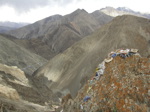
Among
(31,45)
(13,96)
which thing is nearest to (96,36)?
(13,96)

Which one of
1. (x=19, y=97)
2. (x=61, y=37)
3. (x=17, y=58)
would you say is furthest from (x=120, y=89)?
(x=61, y=37)

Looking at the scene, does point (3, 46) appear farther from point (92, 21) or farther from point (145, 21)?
point (92, 21)

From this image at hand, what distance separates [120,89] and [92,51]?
45502mm

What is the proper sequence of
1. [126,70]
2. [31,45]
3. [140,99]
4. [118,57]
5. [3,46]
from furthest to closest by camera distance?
[31,45] → [3,46] → [118,57] → [126,70] → [140,99]

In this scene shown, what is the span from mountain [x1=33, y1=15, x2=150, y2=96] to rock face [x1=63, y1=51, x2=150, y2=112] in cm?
3131

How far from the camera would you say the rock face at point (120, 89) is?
30.1 feet

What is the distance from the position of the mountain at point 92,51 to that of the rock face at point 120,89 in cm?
3131

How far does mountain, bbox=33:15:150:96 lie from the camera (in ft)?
153

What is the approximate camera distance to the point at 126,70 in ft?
35.6

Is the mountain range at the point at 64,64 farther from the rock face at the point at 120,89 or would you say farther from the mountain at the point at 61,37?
the mountain at the point at 61,37

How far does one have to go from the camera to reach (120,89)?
9.84 meters

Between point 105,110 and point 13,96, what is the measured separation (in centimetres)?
1883

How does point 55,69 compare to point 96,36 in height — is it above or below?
below

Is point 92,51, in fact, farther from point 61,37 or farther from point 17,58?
point 61,37
